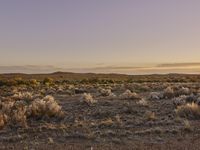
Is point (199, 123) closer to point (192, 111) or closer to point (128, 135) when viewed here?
point (192, 111)

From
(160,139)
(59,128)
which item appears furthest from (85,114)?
(160,139)

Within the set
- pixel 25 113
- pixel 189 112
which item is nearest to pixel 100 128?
pixel 25 113

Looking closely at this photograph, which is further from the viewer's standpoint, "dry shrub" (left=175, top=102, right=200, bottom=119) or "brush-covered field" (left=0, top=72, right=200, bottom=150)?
"dry shrub" (left=175, top=102, right=200, bottom=119)

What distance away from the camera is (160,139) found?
13.0 metres

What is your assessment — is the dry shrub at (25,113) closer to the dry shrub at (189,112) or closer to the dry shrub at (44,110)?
the dry shrub at (44,110)

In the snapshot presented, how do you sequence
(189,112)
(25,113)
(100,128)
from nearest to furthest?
(100,128)
(189,112)
(25,113)

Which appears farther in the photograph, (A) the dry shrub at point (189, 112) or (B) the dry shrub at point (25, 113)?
(A) the dry shrub at point (189, 112)

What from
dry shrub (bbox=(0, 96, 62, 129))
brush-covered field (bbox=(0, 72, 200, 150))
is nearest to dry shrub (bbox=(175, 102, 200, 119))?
brush-covered field (bbox=(0, 72, 200, 150))

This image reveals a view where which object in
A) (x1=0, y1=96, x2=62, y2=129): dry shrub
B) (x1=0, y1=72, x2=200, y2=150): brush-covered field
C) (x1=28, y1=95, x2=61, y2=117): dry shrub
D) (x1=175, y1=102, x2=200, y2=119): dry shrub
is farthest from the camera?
(x1=28, y1=95, x2=61, y2=117): dry shrub

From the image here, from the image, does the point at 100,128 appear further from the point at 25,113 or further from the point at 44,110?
the point at 25,113

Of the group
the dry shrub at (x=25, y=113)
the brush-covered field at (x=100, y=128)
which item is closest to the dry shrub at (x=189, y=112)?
the brush-covered field at (x=100, y=128)

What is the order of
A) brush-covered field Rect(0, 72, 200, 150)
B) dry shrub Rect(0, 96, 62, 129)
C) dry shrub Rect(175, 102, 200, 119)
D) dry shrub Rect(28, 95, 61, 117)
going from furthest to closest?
dry shrub Rect(28, 95, 61, 117) < dry shrub Rect(175, 102, 200, 119) < dry shrub Rect(0, 96, 62, 129) < brush-covered field Rect(0, 72, 200, 150)

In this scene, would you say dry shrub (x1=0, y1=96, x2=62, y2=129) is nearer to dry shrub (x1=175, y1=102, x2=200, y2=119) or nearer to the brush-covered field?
the brush-covered field

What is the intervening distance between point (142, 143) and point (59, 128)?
12.4ft
